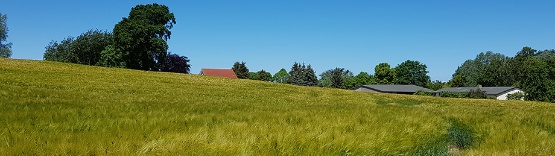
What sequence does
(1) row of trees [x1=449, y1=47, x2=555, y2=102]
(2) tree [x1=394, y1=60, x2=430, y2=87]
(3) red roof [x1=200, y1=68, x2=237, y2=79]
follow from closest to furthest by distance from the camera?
(1) row of trees [x1=449, y1=47, x2=555, y2=102]
(3) red roof [x1=200, y1=68, x2=237, y2=79]
(2) tree [x1=394, y1=60, x2=430, y2=87]

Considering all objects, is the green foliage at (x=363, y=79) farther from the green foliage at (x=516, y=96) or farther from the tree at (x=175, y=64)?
the tree at (x=175, y=64)

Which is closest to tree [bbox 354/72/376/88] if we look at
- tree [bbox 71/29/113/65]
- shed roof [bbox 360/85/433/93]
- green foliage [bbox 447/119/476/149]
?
shed roof [bbox 360/85/433/93]

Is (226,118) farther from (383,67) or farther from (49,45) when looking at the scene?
(383,67)

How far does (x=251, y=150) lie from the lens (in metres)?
4.21

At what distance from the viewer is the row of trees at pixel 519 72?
87.4 meters

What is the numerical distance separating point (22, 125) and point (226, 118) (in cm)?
314

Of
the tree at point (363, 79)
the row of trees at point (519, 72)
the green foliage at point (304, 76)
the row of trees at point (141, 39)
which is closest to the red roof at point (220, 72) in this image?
the green foliage at point (304, 76)

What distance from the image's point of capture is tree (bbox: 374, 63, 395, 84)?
142375 mm

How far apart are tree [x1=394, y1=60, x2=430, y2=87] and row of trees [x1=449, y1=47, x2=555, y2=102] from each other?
10792 mm

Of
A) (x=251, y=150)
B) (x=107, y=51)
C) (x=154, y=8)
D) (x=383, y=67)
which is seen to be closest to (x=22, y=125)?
(x=251, y=150)

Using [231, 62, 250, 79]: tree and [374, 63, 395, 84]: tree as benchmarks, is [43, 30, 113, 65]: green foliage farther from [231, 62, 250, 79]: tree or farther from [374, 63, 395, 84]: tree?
[374, 63, 395, 84]: tree

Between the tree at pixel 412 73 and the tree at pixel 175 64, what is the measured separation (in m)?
84.7

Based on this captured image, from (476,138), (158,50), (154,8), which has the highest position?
(154,8)

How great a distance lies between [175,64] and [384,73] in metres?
79.5
